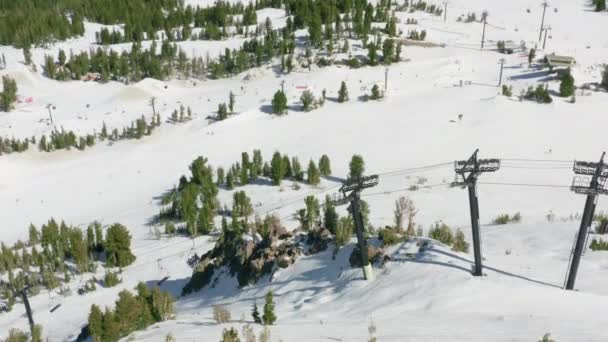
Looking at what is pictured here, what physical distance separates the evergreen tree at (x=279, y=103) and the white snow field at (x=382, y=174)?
1.09 meters

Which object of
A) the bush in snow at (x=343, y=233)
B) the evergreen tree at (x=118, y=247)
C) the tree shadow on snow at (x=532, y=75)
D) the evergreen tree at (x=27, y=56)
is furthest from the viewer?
the evergreen tree at (x=27, y=56)

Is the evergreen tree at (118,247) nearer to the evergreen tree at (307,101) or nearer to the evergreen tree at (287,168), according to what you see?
the evergreen tree at (287,168)

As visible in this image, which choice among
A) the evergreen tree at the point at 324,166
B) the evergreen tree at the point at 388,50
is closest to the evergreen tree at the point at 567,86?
the evergreen tree at the point at 388,50

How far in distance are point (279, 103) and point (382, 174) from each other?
57.8ft

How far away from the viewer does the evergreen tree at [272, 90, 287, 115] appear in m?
52.7

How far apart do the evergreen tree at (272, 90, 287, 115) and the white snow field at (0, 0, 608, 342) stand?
1.09 meters

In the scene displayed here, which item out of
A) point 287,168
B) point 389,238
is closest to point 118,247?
point 287,168

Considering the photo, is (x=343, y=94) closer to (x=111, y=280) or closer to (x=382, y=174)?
(x=382, y=174)

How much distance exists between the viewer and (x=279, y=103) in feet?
173

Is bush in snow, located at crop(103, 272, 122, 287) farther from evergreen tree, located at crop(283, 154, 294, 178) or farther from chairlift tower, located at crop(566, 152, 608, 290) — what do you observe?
chairlift tower, located at crop(566, 152, 608, 290)

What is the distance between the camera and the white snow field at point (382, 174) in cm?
1616

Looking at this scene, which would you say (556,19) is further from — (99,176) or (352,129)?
(99,176)

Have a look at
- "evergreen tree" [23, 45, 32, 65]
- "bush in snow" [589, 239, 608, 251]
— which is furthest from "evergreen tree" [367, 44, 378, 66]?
"evergreen tree" [23, 45, 32, 65]

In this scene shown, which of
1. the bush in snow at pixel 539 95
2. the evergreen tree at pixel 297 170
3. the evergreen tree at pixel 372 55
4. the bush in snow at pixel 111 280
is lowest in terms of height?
the bush in snow at pixel 111 280
